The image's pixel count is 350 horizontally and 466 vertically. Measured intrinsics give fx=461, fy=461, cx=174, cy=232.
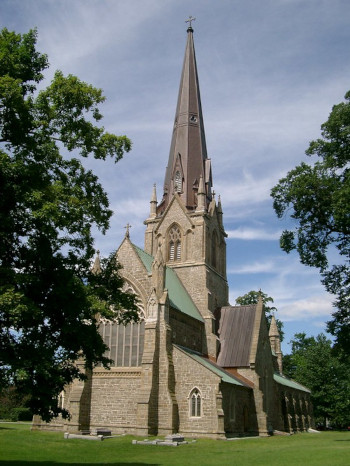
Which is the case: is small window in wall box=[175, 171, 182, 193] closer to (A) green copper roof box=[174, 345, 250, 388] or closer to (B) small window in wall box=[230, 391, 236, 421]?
(A) green copper roof box=[174, 345, 250, 388]

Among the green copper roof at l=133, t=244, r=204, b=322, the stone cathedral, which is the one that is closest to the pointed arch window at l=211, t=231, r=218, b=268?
the stone cathedral

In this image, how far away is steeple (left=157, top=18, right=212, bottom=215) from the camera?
4144 cm

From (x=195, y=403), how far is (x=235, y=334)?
32.1 ft

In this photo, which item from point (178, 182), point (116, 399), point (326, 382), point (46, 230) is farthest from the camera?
point (326, 382)

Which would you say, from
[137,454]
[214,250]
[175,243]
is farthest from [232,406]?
[214,250]

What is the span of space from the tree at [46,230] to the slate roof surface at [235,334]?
19293 mm

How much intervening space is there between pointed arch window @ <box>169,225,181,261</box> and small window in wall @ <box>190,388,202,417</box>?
13.9 m

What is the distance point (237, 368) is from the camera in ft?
110

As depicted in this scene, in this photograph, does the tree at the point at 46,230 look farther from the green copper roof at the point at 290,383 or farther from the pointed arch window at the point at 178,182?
the green copper roof at the point at 290,383

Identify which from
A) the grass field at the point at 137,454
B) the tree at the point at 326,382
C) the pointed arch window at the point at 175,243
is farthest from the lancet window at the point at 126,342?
the tree at the point at 326,382

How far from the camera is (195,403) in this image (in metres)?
27.1

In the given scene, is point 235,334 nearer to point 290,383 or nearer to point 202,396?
point 202,396

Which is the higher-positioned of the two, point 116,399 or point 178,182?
point 178,182

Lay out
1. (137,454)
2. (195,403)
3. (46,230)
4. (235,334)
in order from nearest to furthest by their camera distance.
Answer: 1. (46,230)
2. (137,454)
3. (195,403)
4. (235,334)
